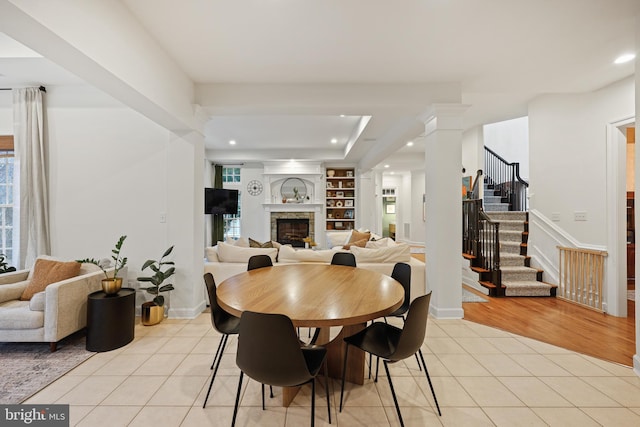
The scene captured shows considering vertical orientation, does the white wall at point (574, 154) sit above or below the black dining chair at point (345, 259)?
above

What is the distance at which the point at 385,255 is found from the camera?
152 inches

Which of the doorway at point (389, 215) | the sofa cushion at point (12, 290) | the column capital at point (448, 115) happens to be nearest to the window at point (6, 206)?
the sofa cushion at point (12, 290)

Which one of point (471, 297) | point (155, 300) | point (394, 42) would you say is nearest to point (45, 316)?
point (155, 300)

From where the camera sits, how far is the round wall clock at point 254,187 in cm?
801

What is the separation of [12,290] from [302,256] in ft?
9.60

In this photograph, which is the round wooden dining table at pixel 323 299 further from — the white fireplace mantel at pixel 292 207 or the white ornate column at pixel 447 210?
the white fireplace mantel at pixel 292 207

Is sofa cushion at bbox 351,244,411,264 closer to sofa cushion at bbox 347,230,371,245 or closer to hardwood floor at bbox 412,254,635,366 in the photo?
hardwood floor at bbox 412,254,635,366

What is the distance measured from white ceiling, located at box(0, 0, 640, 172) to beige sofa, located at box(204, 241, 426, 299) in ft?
5.85

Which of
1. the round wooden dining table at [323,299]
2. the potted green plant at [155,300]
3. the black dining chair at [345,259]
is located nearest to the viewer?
the round wooden dining table at [323,299]

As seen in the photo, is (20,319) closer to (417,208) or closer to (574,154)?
(574,154)

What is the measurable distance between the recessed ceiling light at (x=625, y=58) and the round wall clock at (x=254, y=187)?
6911 millimetres

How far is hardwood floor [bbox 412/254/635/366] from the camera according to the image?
2.72 meters

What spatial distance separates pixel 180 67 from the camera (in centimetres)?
308

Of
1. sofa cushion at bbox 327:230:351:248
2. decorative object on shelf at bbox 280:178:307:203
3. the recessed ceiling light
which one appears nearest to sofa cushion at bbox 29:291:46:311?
sofa cushion at bbox 327:230:351:248
